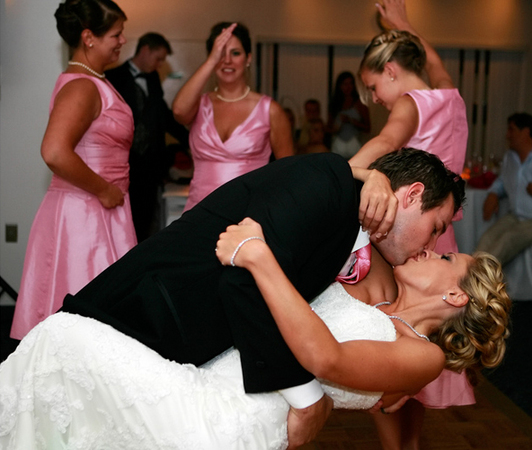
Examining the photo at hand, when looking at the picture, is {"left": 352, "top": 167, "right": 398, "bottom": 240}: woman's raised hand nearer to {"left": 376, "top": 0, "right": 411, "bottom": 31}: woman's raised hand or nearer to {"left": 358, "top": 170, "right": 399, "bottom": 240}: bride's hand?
{"left": 358, "top": 170, "right": 399, "bottom": 240}: bride's hand

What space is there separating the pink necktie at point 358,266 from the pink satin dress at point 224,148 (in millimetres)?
1472

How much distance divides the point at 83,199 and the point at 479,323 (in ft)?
5.14

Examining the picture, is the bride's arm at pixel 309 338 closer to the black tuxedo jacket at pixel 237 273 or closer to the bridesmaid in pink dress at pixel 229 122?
the black tuxedo jacket at pixel 237 273


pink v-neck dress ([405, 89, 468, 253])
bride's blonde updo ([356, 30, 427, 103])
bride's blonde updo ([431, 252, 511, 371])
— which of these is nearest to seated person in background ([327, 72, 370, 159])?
pink v-neck dress ([405, 89, 468, 253])

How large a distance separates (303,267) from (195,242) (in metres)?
0.22

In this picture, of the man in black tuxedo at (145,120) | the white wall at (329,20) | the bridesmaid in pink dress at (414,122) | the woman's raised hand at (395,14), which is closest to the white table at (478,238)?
the man in black tuxedo at (145,120)

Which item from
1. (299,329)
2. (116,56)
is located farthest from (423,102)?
(299,329)

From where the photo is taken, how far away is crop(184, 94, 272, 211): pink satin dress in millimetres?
3041

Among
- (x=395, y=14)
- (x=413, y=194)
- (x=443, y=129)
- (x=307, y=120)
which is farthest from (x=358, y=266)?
(x=307, y=120)

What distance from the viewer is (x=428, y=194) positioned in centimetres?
148

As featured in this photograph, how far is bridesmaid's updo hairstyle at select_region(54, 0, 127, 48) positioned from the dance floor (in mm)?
1780

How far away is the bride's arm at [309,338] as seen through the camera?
3.84 ft

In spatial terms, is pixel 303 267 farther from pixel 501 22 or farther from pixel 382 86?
pixel 501 22

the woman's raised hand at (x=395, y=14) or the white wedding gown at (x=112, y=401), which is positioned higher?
the woman's raised hand at (x=395, y=14)
